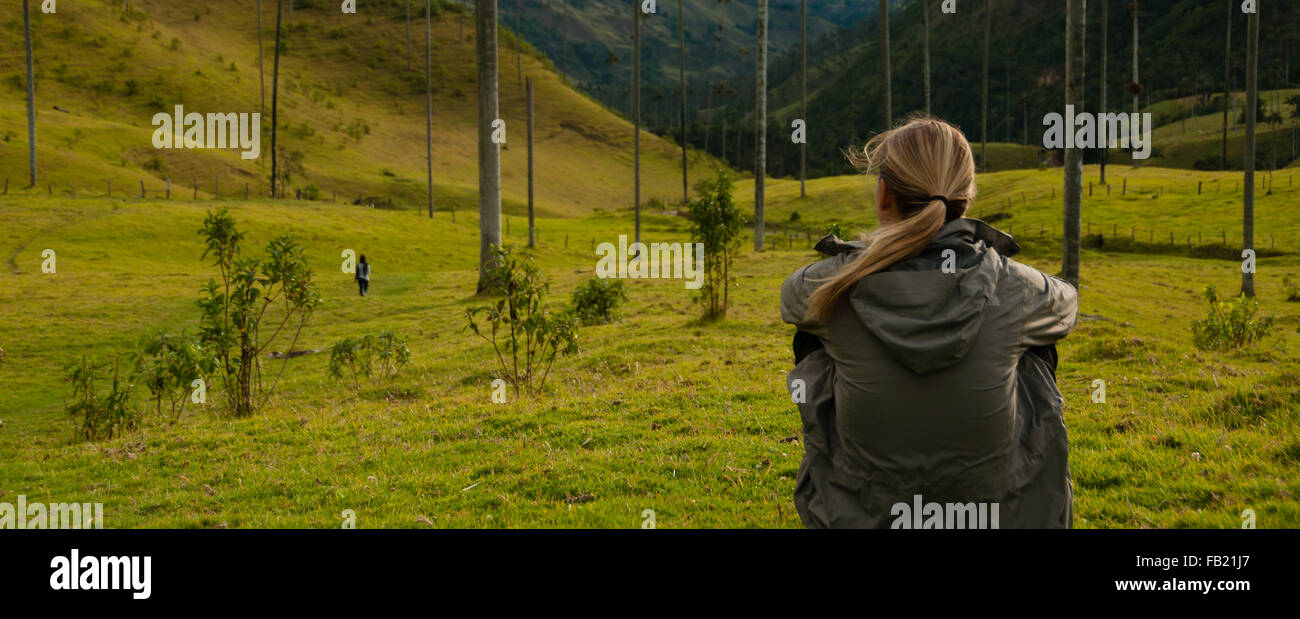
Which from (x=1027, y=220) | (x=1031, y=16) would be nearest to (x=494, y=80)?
(x=1027, y=220)

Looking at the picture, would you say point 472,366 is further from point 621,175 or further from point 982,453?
point 621,175

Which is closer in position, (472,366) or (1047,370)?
(1047,370)

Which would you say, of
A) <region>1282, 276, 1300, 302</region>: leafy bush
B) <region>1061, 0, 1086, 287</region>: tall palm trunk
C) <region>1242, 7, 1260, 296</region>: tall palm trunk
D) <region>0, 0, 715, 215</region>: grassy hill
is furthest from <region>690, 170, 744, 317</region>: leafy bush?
<region>0, 0, 715, 215</region>: grassy hill

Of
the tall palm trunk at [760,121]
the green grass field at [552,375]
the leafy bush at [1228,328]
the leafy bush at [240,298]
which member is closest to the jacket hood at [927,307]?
the green grass field at [552,375]

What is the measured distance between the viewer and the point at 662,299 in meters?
25.4

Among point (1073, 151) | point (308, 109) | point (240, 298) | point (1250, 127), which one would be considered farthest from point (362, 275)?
point (308, 109)

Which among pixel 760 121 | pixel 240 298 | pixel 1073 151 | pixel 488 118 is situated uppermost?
pixel 760 121

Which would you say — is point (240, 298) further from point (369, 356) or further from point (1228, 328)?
point (1228, 328)

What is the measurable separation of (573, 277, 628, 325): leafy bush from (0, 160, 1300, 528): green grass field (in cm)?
92

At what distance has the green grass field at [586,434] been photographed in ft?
20.9

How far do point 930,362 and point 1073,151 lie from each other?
15.7m

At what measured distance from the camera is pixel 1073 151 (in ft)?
53.9

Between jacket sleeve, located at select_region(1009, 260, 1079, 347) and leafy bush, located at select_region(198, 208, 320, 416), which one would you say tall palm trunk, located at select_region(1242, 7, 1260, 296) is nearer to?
leafy bush, located at select_region(198, 208, 320, 416)
